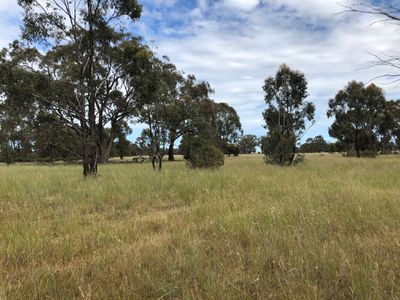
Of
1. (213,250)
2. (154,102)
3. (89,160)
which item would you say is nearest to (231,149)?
(154,102)

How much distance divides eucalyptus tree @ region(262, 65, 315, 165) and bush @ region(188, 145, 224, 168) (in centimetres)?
368

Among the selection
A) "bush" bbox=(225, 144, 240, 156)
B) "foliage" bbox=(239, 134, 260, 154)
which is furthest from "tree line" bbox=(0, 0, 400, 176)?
"foliage" bbox=(239, 134, 260, 154)

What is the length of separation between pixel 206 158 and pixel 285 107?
8.33 meters

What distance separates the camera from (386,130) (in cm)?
5803

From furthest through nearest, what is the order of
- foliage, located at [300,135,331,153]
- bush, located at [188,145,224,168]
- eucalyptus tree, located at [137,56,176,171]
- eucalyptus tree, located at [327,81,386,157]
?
1. foliage, located at [300,135,331,153]
2. eucalyptus tree, located at [327,81,386,157]
3. bush, located at [188,145,224,168]
4. eucalyptus tree, located at [137,56,176,171]

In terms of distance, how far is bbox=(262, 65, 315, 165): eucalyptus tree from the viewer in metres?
25.9

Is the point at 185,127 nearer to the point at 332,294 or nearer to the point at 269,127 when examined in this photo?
the point at 269,127

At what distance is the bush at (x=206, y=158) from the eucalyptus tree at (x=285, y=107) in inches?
145

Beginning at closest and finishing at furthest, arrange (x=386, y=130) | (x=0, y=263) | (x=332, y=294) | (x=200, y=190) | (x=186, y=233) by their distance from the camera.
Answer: (x=332, y=294) < (x=0, y=263) < (x=186, y=233) < (x=200, y=190) < (x=386, y=130)

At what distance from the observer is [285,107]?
28.1 meters

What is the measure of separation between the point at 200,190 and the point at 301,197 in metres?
3.04

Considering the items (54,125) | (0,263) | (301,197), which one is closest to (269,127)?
(54,125)

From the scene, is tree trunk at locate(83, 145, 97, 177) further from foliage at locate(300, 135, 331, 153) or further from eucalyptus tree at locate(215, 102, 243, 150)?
foliage at locate(300, 135, 331, 153)

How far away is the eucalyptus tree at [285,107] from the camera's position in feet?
85.1
